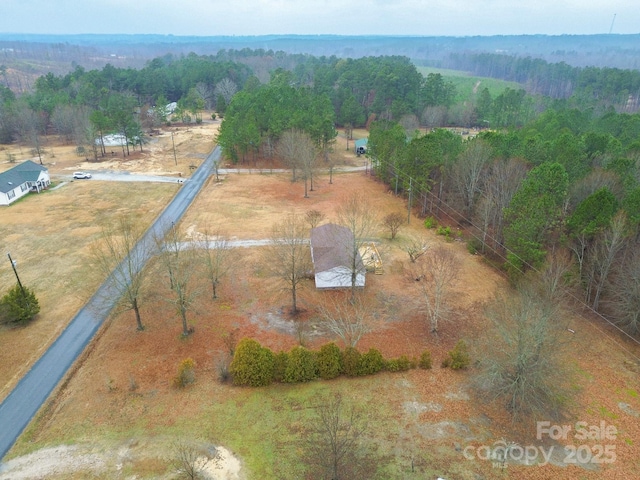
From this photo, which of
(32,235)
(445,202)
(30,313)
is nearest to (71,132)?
(32,235)

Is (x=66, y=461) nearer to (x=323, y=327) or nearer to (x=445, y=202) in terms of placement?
(x=323, y=327)

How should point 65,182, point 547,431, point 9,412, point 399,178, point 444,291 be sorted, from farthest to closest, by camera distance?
point 65,182 → point 399,178 → point 444,291 → point 9,412 → point 547,431

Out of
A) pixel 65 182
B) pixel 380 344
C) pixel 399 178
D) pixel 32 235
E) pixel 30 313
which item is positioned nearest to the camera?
pixel 380 344

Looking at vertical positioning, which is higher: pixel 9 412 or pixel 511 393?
pixel 511 393

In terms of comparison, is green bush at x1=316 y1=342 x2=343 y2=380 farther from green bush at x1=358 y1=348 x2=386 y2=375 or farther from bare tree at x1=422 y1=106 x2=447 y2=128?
bare tree at x1=422 y1=106 x2=447 y2=128

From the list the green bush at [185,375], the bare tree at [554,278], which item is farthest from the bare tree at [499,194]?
the green bush at [185,375]

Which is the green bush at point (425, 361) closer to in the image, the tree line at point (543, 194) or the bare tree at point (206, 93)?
the tree line at point (543, 194)
